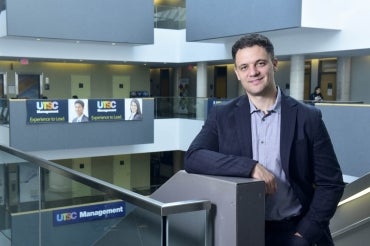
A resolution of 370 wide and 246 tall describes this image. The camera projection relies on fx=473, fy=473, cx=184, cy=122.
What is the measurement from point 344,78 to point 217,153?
16137 mm

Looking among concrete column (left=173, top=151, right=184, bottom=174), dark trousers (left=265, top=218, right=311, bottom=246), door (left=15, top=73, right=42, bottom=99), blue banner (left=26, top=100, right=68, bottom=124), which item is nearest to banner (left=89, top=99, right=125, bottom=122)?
blue banner (left=26, top=100, right=68, bottom=124)

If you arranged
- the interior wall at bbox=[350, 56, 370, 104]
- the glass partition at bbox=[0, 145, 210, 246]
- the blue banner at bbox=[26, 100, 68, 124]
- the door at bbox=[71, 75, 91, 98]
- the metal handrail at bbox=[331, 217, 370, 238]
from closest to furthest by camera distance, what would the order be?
the glass partition at bbox=[0, 145, 210, 246] < the metal handrail at bbox=[331, 217, 370, 238] < the blue banner at bbox=[26, 100, 68, 124] < the interior wall at bbox=[350, 56, 370, 104] < the door at bbox=[71, 75, 91, 98]

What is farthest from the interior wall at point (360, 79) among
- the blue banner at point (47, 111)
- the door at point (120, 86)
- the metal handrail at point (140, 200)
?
the metal handrail at point (140, 200)

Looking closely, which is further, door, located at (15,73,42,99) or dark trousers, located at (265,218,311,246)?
door, located at (15,73,42,99)

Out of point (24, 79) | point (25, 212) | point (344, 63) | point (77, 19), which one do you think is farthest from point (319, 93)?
point (25, 212)

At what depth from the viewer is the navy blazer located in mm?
2045

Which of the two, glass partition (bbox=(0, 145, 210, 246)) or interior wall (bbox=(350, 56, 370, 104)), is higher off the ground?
interior wall (bbox=(350, 56, 370, 104))

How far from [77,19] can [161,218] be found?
16.4 meters

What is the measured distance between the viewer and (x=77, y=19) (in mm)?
17219

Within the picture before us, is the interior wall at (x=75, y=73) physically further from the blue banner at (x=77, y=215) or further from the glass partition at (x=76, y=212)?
the blue banner at (x=77, y=215)

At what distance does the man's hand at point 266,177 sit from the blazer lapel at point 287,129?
14 centimetres

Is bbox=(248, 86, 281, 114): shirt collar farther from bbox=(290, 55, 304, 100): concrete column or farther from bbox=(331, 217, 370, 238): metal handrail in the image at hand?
bbox=(290, 55, 304, 100): concrete column

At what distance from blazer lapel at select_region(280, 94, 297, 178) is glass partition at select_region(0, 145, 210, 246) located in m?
0.45

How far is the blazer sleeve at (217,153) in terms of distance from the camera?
6.35 ft
